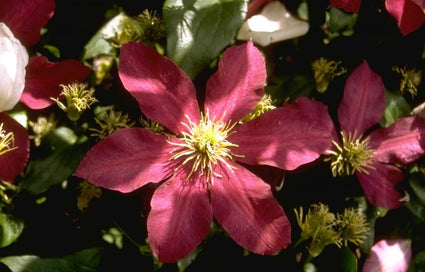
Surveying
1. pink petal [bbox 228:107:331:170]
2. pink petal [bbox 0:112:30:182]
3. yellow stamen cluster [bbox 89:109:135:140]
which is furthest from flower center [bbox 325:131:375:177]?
pink petal [bbox 0:112:30:182]

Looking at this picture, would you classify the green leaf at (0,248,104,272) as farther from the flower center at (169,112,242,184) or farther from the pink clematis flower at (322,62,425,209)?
the pink clematis flower at (322,62,425,209)

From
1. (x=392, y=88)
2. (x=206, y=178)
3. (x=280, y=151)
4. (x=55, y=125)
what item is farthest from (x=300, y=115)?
(x=55, y=125)

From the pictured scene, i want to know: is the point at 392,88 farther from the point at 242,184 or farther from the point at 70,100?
the point at 70,100

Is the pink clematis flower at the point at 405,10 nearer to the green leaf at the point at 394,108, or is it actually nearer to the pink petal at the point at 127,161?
the green leaf at the point at 394,108

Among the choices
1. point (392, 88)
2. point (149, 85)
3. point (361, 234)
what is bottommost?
point (361, 234)

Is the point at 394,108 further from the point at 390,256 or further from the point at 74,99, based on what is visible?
the point at 74,99

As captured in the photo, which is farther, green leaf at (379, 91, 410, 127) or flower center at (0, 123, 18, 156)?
green leaf at (379, 91, 410, 127)
